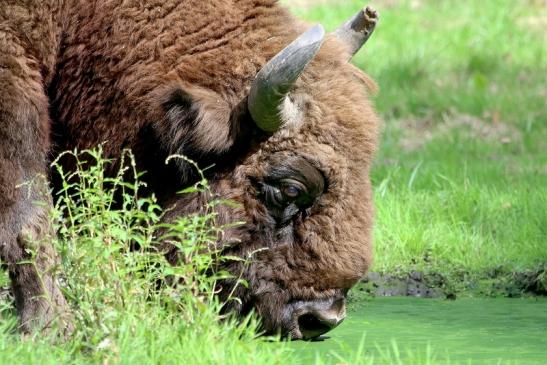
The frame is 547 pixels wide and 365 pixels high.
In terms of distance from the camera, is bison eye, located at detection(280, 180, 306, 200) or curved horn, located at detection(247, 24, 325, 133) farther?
bison eye, located at detection(280, 180, 306, 200)

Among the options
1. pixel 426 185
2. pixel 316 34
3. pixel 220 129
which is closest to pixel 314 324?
pixel 220 129

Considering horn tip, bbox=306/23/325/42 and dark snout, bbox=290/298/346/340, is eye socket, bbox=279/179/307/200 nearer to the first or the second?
dark snout, bbox=290/298/346/340

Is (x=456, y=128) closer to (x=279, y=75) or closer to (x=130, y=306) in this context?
(x=279, y=75)

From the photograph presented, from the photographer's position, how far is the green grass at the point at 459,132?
916 cm

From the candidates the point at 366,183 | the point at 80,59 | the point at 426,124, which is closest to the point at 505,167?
the point at 426,124

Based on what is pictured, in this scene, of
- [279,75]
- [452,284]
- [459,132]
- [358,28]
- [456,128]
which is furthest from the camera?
[456,128]

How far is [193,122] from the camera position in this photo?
6.38 meters

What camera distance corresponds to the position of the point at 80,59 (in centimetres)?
657

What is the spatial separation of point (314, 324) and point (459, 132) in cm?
668

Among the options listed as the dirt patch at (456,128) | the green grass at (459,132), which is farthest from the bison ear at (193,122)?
the dirt patch at (456,128)

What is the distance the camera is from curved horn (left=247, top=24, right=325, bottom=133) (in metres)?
6.13

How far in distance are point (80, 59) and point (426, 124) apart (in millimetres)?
7256

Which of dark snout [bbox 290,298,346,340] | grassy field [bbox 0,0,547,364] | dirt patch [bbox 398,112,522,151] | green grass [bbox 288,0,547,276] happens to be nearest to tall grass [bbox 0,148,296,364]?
grassy field [bbox 0,0,547,364]

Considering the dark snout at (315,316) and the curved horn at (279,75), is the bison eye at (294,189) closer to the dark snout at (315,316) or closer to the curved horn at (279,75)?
the curved horn at (279,75)
